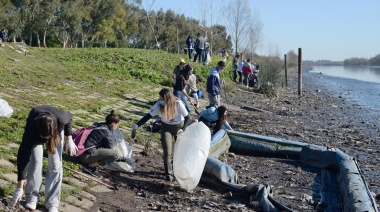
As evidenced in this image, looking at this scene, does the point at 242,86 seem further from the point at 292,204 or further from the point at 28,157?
the point at 28,157

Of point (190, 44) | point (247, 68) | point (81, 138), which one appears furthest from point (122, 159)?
point (190, 44)

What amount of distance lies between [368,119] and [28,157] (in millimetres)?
17924

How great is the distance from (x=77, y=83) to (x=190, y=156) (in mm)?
8916

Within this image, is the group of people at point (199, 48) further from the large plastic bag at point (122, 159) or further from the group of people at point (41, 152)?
the group of people at point (41, 152)

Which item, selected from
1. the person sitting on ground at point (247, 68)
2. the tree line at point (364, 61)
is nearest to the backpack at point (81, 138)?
the person sitting on ground at point (247, 68)

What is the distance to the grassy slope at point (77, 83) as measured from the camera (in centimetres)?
1031

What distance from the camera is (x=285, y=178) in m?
9.31

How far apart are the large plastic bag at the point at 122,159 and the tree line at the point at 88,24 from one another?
85.8 ft

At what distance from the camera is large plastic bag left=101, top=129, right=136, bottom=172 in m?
7.87

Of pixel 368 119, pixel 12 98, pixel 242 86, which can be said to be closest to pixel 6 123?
pixel 12 98

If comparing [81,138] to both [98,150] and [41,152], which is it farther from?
[41,152]

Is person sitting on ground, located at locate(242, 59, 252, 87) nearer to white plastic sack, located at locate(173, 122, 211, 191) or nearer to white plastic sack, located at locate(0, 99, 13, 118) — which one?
white plastic sack, located at locate(0, 99, 13, 118)

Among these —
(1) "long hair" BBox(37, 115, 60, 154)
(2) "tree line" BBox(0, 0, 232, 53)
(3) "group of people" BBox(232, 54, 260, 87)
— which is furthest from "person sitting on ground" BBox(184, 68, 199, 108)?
(2) "tree line" BBox(0, 0, 232, 53)

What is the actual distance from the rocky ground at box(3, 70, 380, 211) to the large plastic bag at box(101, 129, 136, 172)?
0.11 meters
